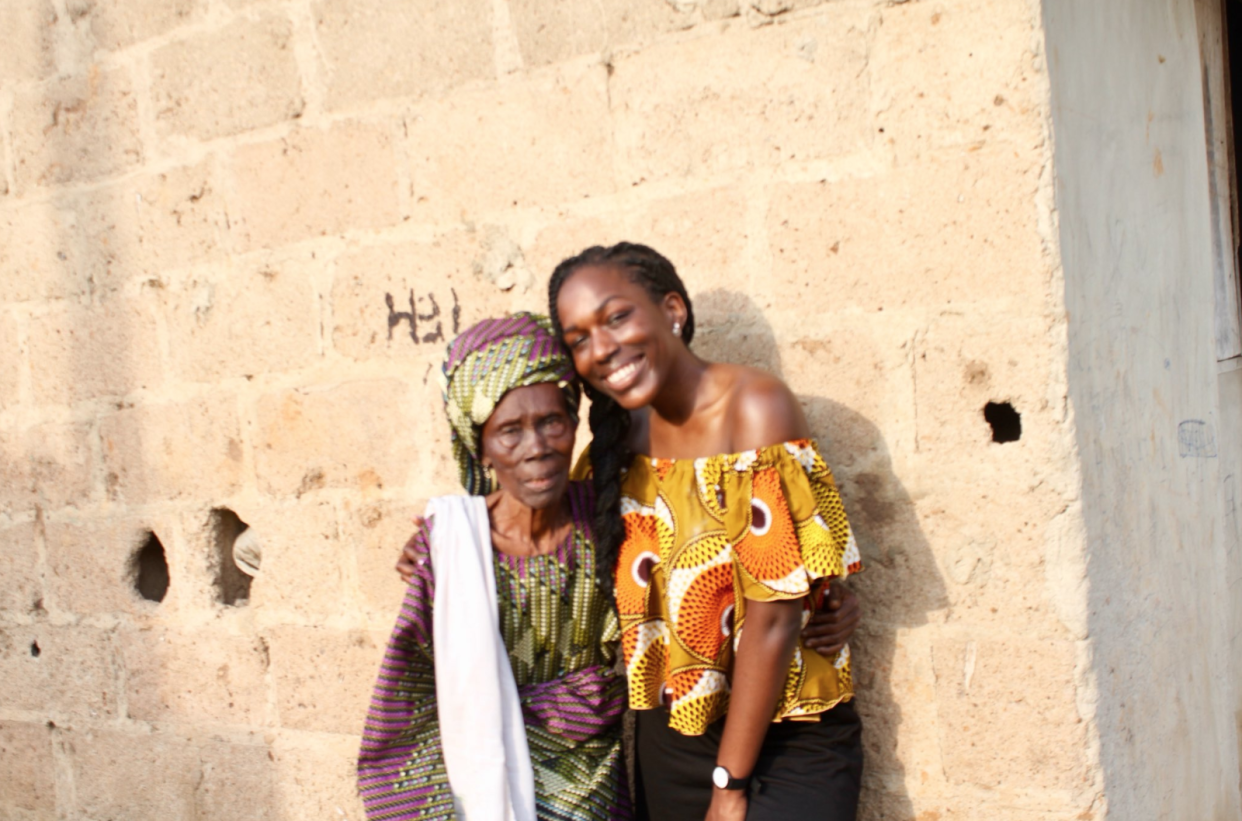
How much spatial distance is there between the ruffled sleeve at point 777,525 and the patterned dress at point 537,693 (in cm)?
42

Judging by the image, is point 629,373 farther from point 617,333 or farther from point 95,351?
point 95,351

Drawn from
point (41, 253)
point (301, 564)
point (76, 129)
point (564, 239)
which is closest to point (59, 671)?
point (301, 564)

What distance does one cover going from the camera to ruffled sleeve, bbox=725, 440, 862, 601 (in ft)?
6.00

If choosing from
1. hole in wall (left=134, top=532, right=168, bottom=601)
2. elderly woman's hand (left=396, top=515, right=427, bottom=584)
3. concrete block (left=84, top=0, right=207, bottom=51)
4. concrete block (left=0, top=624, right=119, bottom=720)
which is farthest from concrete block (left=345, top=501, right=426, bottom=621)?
concrete block (left=84, top=0, right=207, bottom=51)

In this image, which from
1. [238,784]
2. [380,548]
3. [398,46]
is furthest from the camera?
[238,784]

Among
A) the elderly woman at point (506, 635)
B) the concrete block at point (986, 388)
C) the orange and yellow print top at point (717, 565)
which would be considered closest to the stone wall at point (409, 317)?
the concrete block at point (986, 388)

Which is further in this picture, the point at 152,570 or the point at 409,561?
the point at 152,570

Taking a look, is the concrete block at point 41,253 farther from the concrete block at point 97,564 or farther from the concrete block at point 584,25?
the concrete block at point 584,25

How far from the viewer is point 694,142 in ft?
7.80

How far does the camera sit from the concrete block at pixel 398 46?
8.66ft

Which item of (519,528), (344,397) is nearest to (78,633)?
(344,397)

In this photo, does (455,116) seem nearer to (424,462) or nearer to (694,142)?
(694,142)

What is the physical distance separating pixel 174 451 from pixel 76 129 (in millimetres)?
1107

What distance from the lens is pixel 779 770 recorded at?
6.55 feet
